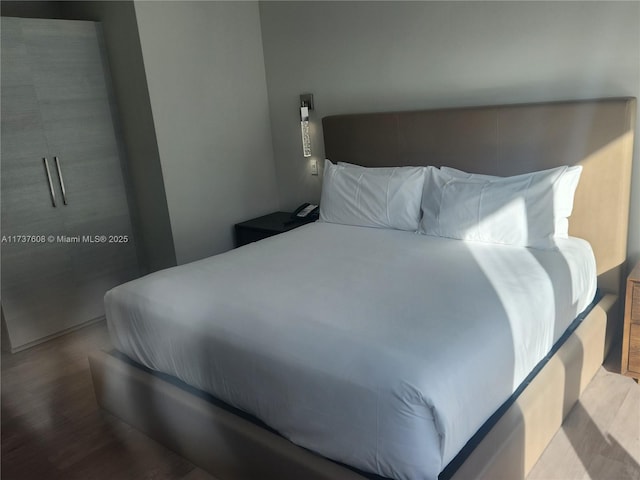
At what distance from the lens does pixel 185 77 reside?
11.7 ft

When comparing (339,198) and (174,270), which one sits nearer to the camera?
(174,270)

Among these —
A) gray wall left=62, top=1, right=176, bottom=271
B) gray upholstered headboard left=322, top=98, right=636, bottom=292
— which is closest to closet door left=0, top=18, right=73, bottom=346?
gray wall left=62, top=1, right=176, bottom=271

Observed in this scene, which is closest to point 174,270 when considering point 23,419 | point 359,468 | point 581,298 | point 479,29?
point 23,419

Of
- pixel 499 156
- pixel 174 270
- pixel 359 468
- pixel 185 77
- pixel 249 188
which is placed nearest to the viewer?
pixel 359 468

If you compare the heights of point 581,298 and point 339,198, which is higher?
point 339,198

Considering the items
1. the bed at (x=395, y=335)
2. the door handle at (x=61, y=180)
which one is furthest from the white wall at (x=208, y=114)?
the bed at (x=395, y=335)

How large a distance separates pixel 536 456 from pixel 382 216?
1522mm

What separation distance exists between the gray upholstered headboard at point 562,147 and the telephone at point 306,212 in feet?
2.95

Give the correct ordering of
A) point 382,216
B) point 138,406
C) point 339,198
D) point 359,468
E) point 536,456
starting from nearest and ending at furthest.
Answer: point 359,468 → point 536,456 → point 138,406 → point 382,216 → point 339,198

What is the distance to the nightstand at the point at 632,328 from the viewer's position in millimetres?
2264

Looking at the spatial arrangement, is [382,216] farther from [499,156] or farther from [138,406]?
[138,406]

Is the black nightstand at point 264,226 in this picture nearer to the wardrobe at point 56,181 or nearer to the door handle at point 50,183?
the wardrobe at point 56,181

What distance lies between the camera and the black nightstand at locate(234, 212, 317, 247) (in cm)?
375

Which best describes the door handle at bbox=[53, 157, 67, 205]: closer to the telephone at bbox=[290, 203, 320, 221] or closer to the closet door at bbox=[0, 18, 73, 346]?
the closet door at bbox=[0, 18, 73, 346]
